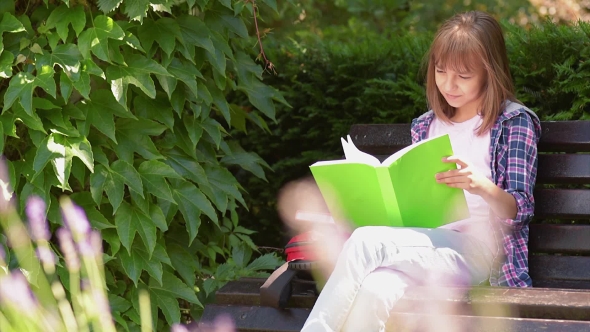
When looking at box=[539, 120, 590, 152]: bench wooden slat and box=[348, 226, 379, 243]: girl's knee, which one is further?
box=[539, 120, 590, 152]: bench wooden slat

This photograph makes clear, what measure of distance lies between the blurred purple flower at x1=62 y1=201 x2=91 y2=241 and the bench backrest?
1.47m

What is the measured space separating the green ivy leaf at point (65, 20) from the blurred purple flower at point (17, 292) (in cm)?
76

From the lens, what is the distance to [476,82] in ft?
9.37

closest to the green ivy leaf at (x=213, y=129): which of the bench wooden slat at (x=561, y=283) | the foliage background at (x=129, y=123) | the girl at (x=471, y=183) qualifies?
the foliage background at (x=129, y=123)

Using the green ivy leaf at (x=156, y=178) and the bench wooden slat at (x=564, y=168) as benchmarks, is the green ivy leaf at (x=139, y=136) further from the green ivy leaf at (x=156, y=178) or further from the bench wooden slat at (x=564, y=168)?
the bench wooden slat at (x=564, y=168)

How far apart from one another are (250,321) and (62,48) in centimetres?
105

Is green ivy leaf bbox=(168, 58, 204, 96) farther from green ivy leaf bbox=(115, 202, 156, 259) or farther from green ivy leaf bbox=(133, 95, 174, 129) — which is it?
green ivy leaf bbox=(115, 202, 156, 259)

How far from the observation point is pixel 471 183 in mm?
2506

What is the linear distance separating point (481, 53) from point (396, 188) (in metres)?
0.64

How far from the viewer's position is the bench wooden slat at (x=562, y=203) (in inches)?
114

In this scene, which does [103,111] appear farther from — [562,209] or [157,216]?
[562,209]

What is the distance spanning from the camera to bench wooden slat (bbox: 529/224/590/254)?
9.46 feet

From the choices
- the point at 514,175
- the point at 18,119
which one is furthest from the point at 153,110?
the point at 514,175

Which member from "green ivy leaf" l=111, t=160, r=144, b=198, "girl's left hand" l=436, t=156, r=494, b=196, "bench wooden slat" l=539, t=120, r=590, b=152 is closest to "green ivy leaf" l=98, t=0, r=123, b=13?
"green ivy leaf" l=111, t=160, r=144, b=198
